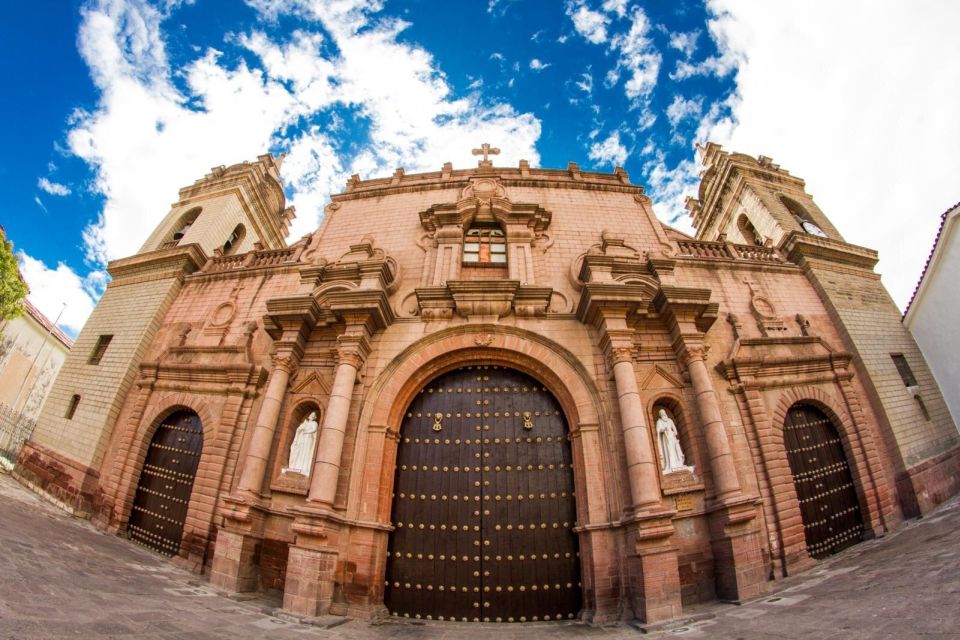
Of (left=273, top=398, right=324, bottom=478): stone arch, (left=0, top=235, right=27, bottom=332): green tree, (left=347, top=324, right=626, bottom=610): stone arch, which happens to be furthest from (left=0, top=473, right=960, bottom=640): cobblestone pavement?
(left=0, top=235, right=27, bottom=332): green tree

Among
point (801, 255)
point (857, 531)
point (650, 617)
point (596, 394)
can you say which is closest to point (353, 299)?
point (596, 394)

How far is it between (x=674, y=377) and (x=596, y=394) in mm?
1755

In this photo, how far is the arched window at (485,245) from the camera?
414 inches

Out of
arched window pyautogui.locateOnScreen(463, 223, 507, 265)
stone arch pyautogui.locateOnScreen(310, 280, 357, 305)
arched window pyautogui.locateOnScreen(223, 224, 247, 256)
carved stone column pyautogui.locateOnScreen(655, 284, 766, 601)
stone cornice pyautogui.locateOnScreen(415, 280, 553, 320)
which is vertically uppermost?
arched window pyautogui.locateOnScreen(223, 224, 247, 256)

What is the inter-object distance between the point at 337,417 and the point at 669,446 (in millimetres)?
6448

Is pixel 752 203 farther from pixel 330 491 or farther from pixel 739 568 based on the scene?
pixel 330 491

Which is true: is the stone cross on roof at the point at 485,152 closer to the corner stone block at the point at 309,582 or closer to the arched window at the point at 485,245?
the arched window at the point at 485,245

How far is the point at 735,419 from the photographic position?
8000mm

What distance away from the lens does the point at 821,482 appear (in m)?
8.00

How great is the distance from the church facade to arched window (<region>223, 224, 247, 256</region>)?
101 inches

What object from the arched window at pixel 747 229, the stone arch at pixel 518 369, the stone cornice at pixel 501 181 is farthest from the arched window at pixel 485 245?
the arched window at pixel 747 229

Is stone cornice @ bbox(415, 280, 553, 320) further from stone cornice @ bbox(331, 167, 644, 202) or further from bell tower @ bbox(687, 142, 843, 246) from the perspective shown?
bell tower @ bbox(687, 142, 843, 246)

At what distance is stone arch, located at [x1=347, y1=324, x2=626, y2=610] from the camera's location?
6711 millimetres

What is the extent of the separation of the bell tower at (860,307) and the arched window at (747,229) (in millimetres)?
32
